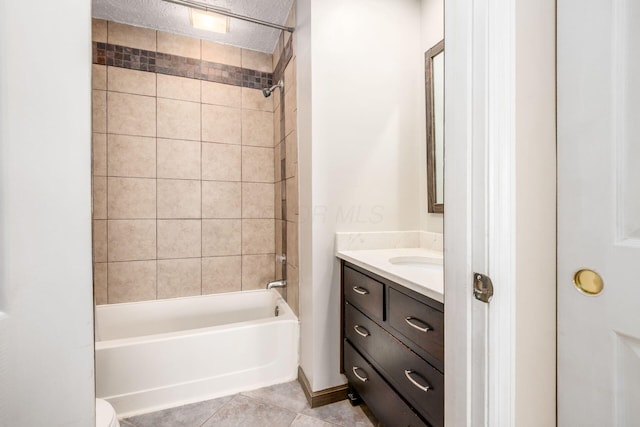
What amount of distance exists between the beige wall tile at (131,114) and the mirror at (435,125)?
6.57 ft

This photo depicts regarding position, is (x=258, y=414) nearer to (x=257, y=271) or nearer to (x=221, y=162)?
(x=257, y=271)

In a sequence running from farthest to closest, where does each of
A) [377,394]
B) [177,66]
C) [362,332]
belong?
[177,66] → [362,332] → [377,394]

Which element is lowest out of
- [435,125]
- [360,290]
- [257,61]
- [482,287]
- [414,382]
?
[414,382]

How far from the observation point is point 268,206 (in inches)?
100

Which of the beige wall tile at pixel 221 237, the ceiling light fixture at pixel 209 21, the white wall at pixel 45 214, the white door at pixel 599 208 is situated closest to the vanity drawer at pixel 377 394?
the white door at pixel 599 208

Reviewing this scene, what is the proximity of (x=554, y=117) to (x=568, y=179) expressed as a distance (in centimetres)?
14

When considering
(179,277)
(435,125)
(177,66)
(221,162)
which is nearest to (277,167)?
(221,162)

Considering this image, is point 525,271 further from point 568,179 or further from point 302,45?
point 302,45

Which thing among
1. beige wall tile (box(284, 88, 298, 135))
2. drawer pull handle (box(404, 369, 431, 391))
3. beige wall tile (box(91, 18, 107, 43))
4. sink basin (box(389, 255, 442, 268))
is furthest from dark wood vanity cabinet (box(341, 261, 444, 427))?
beige wall tile (box(91, 18, 107, 43))

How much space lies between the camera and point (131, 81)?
7.03ft

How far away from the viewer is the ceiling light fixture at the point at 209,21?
206 cm

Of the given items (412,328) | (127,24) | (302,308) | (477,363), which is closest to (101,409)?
(302,308)

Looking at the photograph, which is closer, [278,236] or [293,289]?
[293,289]

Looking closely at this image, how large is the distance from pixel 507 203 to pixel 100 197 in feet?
8.20
